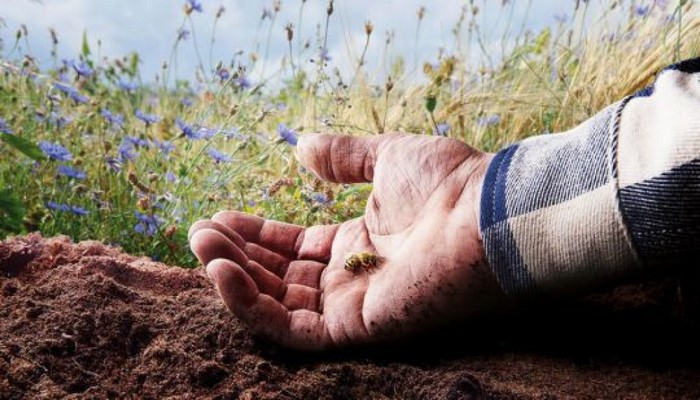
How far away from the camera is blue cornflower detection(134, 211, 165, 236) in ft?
8.71

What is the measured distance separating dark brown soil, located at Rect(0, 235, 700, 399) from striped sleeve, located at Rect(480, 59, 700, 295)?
0.62 ft

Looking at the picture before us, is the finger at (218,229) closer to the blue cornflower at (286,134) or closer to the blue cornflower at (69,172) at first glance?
the blue cornflower at (286,134)

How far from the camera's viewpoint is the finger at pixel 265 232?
2.05 m

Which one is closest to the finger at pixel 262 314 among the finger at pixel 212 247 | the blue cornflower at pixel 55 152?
the finger at pixel 212 247

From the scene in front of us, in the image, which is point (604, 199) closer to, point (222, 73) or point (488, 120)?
point (488, 120)

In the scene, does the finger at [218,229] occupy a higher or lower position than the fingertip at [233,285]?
higher

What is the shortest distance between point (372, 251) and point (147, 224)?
3.80 feet

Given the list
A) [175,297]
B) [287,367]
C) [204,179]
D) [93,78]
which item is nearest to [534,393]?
[287,367]

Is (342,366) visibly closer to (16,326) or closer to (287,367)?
(287,367)

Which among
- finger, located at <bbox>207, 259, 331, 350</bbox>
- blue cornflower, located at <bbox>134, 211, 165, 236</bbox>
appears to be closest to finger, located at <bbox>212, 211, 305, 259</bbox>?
finger, located at <bbox>207, 259, 331, 350</bbox>

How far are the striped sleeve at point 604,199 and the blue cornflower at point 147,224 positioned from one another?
1487 millimetres

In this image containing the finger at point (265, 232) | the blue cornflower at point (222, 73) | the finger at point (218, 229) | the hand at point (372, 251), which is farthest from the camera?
the blue cornflower at point (222, 73)

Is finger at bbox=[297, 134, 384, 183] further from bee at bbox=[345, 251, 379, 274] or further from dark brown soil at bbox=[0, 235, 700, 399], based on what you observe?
dark brown soil at bbox=[0, 235, 700, 399]

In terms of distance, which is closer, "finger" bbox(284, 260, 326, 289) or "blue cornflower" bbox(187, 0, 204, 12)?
"finger" bbox(284, 260, 326, 289)
